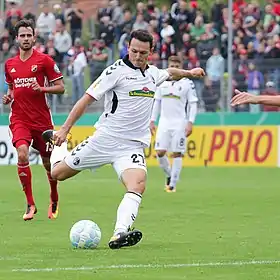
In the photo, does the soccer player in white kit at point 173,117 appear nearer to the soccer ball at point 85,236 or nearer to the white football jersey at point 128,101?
the white football jersey at point 128,101

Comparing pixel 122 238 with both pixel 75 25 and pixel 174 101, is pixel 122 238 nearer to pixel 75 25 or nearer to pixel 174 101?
pixel 174 101

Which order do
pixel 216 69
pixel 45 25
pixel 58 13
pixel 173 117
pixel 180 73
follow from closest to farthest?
pixel 180 73 < pixel 173 117 < pixel 216 69 < pixel 45 25 < pixel 58 13

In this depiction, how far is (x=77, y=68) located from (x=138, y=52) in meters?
19.4

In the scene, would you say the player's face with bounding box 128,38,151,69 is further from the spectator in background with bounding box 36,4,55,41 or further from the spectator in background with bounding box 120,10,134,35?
the spectator in background with bounding box 36,4,55,41

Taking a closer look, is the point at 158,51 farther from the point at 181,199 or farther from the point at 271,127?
the point at 181,199

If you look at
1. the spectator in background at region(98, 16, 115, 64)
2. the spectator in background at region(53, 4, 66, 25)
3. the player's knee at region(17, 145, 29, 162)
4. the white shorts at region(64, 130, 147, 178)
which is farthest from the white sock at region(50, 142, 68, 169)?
the spectator in background at region(53, 4, 66, 25)

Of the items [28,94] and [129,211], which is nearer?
[129,211]

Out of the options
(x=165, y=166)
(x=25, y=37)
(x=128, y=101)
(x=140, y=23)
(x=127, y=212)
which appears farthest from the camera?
(x=140, y=23)

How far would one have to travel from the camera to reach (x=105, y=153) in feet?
34.2

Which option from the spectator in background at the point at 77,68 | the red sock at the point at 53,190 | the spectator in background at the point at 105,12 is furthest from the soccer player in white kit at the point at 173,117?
the spectator in background at the point at 105,12

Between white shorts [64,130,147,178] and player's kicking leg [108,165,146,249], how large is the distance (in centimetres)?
20

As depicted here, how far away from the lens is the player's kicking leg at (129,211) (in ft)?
31.9

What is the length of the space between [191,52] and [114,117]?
18600 mm

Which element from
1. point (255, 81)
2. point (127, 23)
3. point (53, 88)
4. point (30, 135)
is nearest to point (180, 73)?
point (53, 88)
